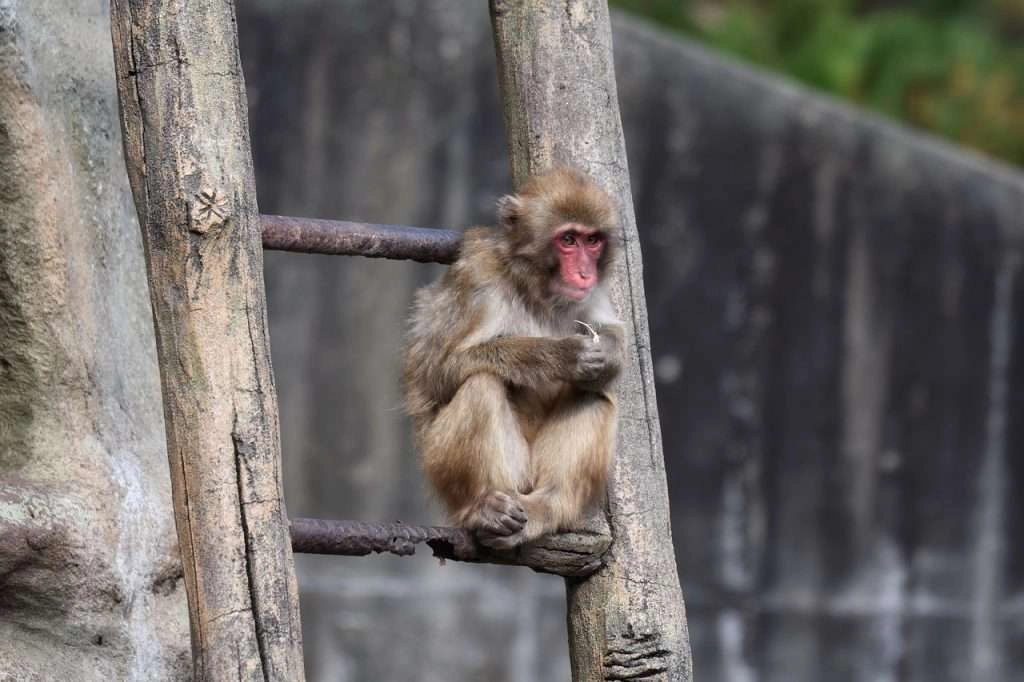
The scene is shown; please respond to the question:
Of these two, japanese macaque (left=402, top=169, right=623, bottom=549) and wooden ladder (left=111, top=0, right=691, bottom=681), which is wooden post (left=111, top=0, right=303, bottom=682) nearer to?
wooden ladder (left=111, top=0, right=691, bottom=681)

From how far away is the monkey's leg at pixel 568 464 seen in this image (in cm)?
463

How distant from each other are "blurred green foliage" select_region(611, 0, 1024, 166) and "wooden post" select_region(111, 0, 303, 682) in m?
9.27

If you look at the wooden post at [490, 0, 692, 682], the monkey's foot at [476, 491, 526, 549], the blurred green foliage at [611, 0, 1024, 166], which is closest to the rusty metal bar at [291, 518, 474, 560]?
the monkey's foot at [476, 491, 526, 549]

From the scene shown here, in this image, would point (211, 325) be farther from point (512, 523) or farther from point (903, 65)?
point (903, 65)

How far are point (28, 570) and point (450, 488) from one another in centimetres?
113

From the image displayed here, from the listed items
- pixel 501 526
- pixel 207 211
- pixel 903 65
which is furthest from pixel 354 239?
pixel 903 65

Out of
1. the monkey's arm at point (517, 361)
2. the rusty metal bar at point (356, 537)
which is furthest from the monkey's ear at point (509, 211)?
the rusty metal bar at point (356, 537)

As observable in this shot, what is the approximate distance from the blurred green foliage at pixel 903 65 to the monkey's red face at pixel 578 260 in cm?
810

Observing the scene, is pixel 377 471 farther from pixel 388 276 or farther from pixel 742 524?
pixel 742 524

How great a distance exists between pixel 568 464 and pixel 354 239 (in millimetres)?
816

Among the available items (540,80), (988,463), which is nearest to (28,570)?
(540,80)

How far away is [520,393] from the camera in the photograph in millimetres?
4965

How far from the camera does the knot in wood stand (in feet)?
12.5

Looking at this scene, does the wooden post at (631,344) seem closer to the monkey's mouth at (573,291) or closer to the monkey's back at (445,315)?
the monkey's mouth at (573,291)
